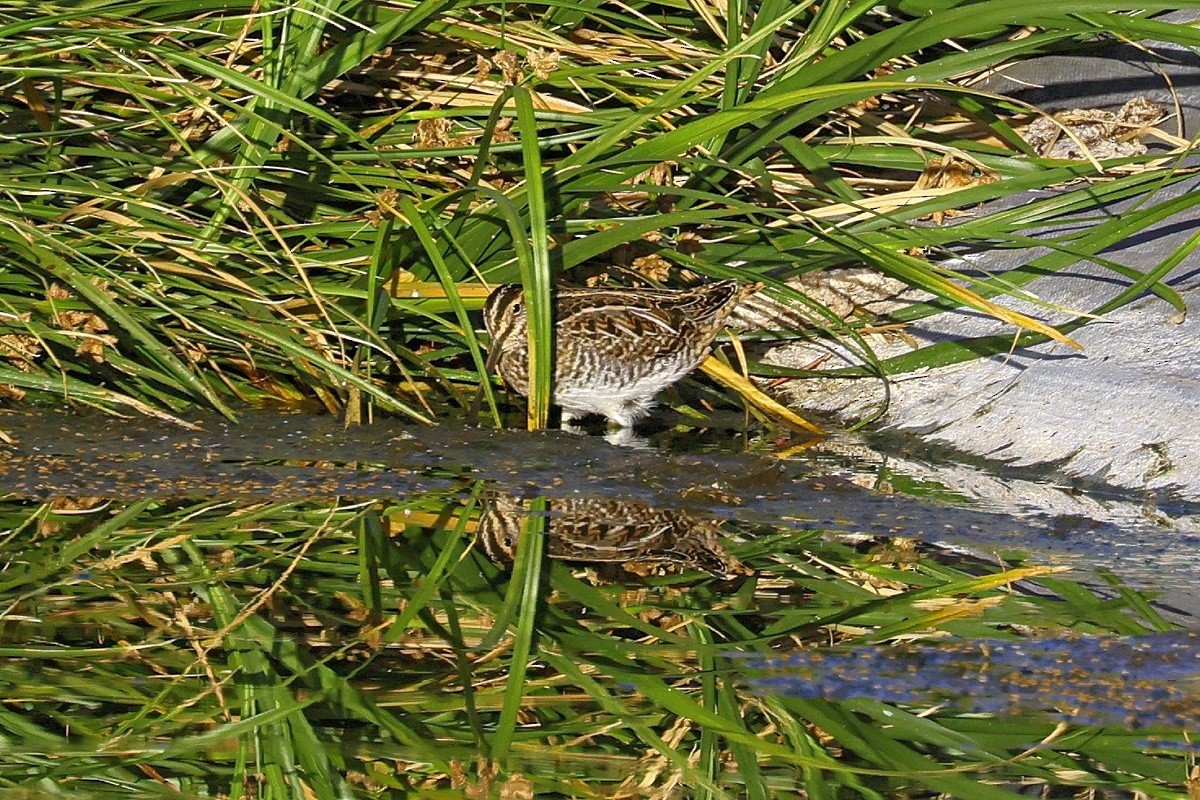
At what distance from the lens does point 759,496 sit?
4223 millimetres

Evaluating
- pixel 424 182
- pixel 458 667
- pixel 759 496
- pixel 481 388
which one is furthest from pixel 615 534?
pixel 424 182

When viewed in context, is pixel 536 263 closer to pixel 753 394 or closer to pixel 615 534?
pixel 615 534

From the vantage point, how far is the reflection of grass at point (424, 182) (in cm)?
456

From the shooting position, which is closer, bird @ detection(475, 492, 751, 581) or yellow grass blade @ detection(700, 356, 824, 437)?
bird @ detection(475, 492, 751, 581)

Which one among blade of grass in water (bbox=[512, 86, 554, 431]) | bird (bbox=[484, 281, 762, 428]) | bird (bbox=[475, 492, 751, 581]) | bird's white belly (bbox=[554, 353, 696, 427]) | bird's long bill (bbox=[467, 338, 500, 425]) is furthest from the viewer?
bird's white belly (bbox=[554, 353, 696, 427])

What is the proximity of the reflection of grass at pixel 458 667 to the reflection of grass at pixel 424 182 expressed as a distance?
3.24ft

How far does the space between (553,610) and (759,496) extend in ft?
3.41

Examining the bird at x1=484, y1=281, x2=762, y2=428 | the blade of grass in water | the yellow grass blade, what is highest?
the blade of grass in water

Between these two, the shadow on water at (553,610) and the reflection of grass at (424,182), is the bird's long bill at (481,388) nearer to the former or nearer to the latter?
the reflection of grass at (424,182)

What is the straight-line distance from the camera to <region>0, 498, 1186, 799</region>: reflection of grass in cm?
267

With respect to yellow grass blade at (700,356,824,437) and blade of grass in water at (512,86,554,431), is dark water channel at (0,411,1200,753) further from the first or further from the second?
blade of grass in water at (512,86,554,431)

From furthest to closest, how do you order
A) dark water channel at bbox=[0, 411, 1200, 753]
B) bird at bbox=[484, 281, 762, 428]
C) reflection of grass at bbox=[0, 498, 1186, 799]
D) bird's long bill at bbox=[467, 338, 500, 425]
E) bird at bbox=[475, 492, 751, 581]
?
bird at bbox=[484, 281, 762, 428] < bird's long bill at bbox=[467, 338, 500, 425] < bird at bbox=[475, 492, 751, 581] < dark water channel at bbox=[0, 411, 1200, 753] < reflection of grass at bbox=[0, 498, 1186, 799]

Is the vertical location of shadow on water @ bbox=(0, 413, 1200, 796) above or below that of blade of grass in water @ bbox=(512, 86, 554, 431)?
below

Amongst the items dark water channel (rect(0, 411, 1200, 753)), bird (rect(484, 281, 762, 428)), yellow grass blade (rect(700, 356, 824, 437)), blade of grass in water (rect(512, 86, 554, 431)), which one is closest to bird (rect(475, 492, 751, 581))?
dark water channel (rect(0, 411, 1200, 753))
